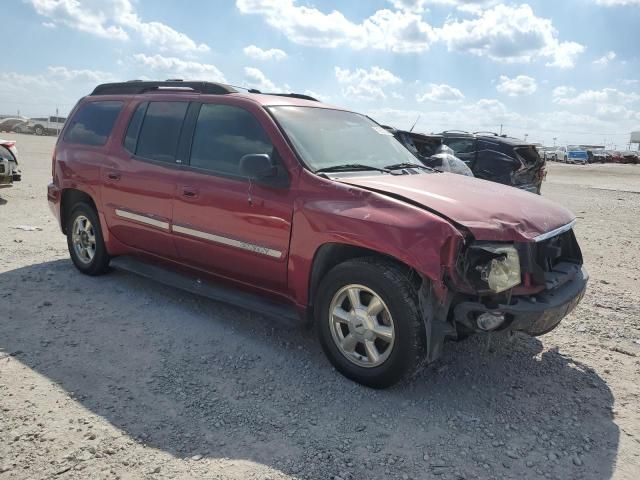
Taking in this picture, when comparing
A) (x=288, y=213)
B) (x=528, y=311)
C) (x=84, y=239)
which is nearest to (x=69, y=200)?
(x=84, y=239)

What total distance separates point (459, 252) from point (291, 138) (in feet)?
5.21

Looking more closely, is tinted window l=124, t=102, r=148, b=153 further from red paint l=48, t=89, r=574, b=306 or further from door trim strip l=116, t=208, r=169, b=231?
door trim strip l=116, t=208, r=169, b=231

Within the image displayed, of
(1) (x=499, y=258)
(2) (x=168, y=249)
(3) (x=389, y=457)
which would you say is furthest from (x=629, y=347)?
(2) (x=168, y=249)

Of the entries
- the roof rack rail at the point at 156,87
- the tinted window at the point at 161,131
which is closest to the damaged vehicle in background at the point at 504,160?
the roof rack rail at the point at 156,87

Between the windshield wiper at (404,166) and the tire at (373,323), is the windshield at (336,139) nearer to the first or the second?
the windshield wiper at (404,166)

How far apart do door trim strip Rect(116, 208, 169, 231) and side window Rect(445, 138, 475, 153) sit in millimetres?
8120

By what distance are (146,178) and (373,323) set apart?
2.56 m

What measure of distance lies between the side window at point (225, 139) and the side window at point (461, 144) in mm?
7945

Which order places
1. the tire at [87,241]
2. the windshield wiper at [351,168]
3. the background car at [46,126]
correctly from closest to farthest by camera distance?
1. the windshield wiper at [351,168]
2. the tire at [87,241]
3. the background car at [46,126]

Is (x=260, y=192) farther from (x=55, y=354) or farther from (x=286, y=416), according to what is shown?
(x=55, y=354)

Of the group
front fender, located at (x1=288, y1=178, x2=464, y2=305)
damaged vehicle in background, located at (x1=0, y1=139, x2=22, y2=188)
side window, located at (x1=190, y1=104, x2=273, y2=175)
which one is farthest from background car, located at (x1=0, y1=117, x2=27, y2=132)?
front fender, located at (x1=288, y1=178, x2=464, y2=305)

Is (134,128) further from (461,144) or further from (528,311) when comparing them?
(461,144)

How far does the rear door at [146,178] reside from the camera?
464 centimetres

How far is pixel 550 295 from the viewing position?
11.0 feet
